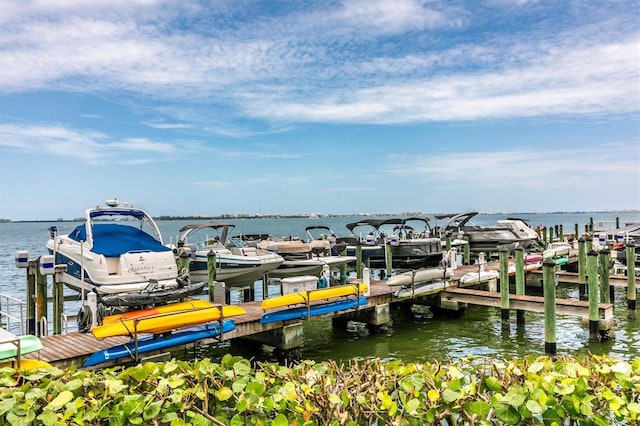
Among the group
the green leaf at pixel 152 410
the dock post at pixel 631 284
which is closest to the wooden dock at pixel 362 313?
the dock post at pixel 631 284

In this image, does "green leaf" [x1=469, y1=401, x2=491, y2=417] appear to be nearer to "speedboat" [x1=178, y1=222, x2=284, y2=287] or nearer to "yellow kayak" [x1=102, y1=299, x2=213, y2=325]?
"yellow kayak" [x1=102, y1=299, x2=213, y2=325]

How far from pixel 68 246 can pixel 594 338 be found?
47.1 ft

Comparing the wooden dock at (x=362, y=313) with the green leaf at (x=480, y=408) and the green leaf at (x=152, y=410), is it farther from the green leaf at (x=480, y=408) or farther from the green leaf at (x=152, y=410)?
the green leaf at (x=480, y=408)

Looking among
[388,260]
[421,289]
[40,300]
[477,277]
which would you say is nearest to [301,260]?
[388,260]

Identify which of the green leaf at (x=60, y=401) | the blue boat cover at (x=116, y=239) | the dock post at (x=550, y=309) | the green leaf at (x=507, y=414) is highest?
the blue boat cover at (x=116, y=239)

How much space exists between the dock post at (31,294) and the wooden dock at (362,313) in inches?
151

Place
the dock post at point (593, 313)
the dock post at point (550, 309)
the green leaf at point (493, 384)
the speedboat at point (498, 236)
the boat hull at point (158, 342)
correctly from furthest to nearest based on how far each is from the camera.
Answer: the speedboat at point (498, 236), the dock post at point (593, 313), the dock post at point (550, 309), the boat hull at point (158, 342), the green leaf at point (493, 384)

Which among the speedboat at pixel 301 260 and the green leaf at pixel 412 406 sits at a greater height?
the green leaf at pixel 412 406

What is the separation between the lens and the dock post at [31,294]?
1312 cm

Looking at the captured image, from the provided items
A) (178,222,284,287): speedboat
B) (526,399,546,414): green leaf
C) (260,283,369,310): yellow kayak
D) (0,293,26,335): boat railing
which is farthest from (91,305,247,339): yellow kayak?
(178,222,284,287): speedboat

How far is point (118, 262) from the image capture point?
12.8 metres

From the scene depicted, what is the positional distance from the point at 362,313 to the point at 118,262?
22.3 feet

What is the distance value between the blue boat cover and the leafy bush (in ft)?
29.4

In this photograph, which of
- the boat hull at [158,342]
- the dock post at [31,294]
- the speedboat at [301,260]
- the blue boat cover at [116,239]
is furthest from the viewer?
the speedboat at [301,260]
